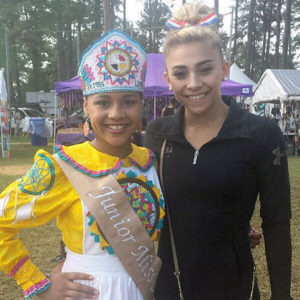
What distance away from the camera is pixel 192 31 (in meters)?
1.54

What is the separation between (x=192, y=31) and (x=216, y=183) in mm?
625

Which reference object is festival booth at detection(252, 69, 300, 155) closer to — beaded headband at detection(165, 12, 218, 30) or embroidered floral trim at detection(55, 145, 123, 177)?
beaded headband at detection(165, 12, 218, 30)

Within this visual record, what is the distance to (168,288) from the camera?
1.65 metres

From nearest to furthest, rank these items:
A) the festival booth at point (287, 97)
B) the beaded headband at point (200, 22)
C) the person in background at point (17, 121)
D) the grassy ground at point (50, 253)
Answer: the beaded headband at point (200, 22) → the grassy ground at point (50, 253) → the festival booth at point (287, 97) → the person in background at point (17, 121)

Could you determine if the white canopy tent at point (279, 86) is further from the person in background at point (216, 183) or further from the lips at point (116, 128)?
the lips at point (116, 128)

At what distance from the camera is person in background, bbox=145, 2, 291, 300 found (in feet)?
4.94

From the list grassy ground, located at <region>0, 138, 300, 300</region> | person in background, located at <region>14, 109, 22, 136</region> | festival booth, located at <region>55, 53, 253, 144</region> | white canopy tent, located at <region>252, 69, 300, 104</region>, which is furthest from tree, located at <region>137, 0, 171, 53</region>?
grassy ground, located at <region>0, 138, 300, 300</region>

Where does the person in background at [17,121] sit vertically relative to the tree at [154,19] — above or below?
below

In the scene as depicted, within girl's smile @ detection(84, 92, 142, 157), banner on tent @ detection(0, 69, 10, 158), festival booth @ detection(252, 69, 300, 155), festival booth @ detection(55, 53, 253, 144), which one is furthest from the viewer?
festival booth @ detection(252, 69, 300, 155)

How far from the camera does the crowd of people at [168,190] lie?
4.69ft

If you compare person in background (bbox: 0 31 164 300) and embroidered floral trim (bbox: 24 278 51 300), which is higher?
person in background (bbox: 0 31 164 300)

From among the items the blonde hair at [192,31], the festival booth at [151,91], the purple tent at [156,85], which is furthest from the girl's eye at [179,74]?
the purple tent at [156,85]

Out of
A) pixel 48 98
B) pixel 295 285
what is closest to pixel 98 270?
pixel 295 285

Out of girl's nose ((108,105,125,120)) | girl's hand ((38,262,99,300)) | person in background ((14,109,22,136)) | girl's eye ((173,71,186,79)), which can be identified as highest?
girl's eye ((173,71,186,79))
